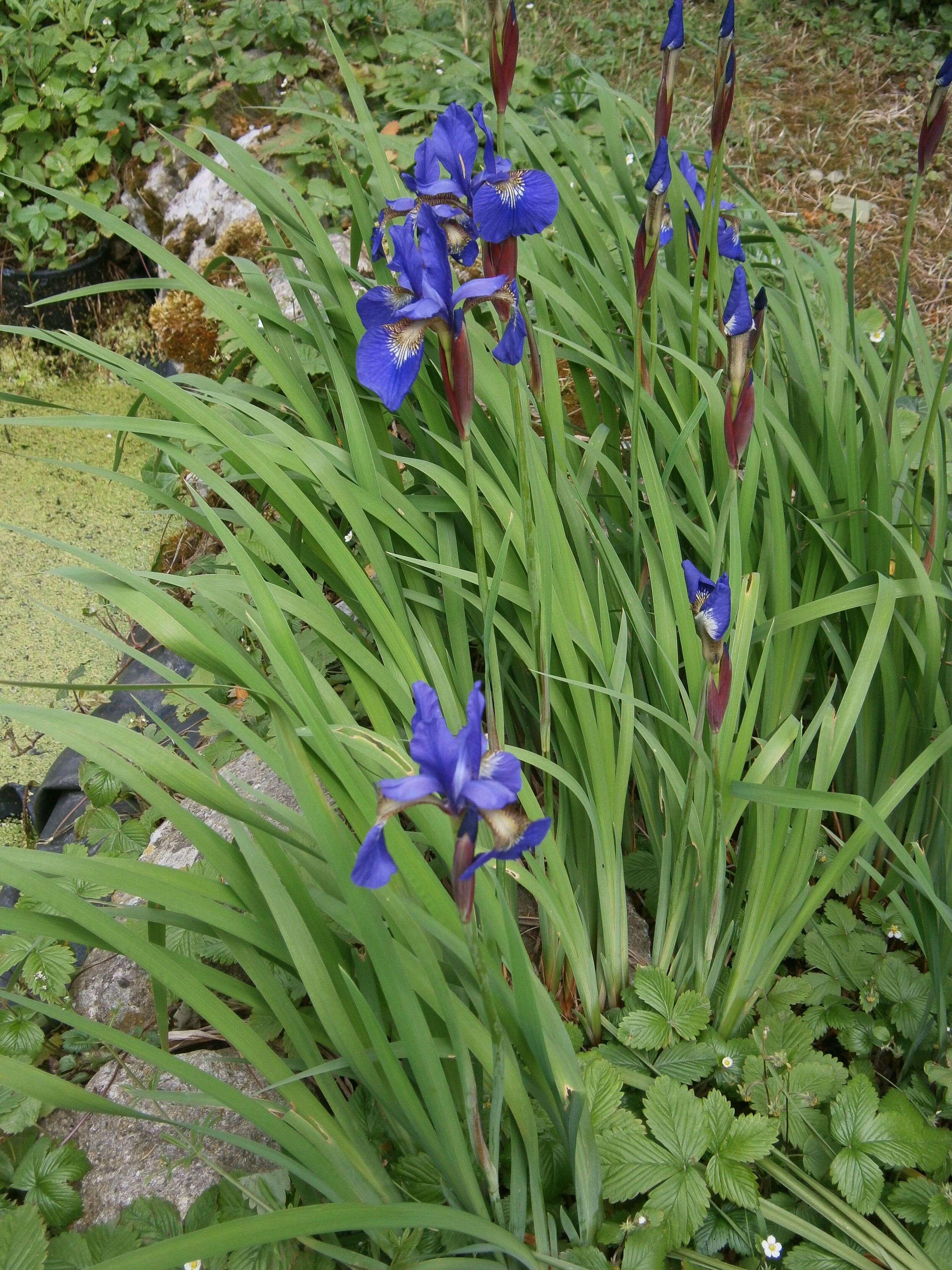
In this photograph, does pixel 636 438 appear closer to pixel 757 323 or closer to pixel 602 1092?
pixel 757 323

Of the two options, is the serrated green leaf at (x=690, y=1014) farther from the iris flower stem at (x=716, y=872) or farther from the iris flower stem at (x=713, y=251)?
the iris flower stem at (x=713, y=251)

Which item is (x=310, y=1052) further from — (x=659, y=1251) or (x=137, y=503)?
(x=137, y=503)

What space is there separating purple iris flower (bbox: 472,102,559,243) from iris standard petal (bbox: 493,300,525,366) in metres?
0.11

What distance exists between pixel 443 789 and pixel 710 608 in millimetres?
423

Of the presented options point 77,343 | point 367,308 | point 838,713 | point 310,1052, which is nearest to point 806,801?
point 838,713

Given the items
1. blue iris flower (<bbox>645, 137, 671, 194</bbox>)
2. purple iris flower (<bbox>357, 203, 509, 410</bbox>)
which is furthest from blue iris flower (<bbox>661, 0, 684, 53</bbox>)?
purple iris flower (<bbox>357, 203, 509, 410</bbox>)

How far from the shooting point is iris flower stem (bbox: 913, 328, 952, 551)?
1.34m

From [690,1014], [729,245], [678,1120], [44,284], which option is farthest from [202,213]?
[678,1120]

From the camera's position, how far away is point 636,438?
147 cm

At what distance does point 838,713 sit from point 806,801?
0.25 meters

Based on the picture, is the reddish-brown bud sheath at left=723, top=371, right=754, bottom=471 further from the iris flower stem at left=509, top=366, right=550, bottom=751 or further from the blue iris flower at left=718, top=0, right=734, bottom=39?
the blue iris flower at left=718, top=0, right=734, bottom=39

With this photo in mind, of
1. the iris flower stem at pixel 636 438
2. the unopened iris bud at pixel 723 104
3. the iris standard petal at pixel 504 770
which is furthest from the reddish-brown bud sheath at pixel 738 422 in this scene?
the iris standard petal at pixel 504 770

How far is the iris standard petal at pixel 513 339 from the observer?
3.78 ft

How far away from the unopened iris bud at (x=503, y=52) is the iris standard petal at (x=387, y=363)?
1.10ft
